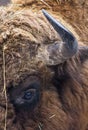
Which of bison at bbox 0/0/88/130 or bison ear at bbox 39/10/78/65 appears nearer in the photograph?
bison at bbox 0/0/88/130

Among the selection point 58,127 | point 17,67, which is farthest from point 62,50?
→ point 58,127

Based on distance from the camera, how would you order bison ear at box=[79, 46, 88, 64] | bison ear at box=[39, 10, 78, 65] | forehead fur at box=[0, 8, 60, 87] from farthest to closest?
bison ear at box=[79, 46, 88, 64] → bison ear at box=[39, 10, 78, 65] → forehead fur at box=[0, 8, 60, 87]

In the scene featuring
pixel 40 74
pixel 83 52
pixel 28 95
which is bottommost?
pixel 28 95

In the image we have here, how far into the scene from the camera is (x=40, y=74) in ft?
20.0

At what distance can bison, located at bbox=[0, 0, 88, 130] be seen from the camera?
5.94m

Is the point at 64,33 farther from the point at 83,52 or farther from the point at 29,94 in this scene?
the point at 29,94

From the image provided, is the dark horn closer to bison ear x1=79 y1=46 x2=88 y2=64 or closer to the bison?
the bison

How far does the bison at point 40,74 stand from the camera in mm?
5938

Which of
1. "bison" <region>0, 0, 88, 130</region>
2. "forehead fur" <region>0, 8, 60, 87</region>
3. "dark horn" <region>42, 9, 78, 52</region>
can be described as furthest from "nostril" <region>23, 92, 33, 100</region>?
"dark horn" <region>42, 9, 78, 52</region>

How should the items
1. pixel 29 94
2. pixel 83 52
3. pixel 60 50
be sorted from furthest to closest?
1. pixel 83 52
2. pixel 60 50
3. pixel 29 94

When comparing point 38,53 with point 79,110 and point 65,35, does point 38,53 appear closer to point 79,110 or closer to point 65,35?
point 65,35

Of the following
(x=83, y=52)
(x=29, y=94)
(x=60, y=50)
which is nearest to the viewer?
(x=29, y=94)

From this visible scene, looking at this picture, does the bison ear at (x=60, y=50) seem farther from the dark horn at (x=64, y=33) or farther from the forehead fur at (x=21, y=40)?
the forehead fur at (x=21, y=40)

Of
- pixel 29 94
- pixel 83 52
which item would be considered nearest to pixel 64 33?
pixel 83 52
